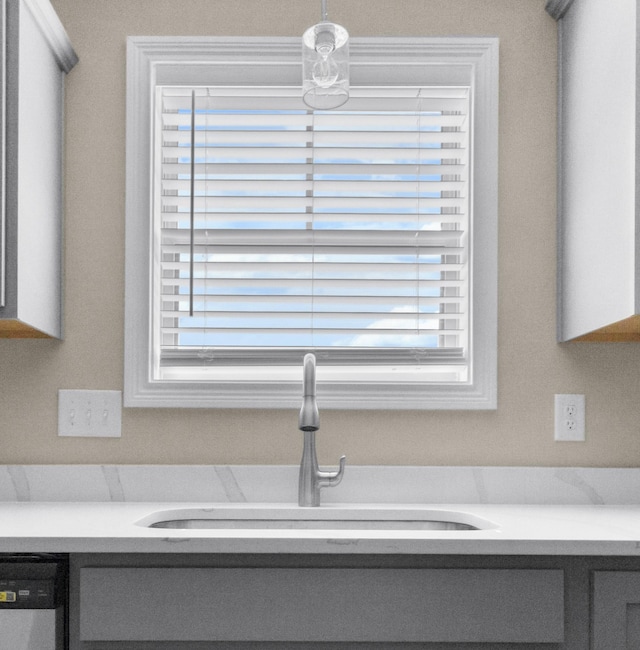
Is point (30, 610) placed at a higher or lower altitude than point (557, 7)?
lower

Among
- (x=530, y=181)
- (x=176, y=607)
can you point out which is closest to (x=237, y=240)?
(x=530, y=181)

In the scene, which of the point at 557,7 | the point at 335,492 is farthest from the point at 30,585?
the point at 557,7

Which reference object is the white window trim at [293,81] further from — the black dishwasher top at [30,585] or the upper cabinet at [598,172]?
the black dishwasher top at [30,585]

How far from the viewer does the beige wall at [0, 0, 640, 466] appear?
1.98 metres

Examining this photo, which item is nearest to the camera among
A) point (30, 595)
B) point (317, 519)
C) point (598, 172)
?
point (30, 595)

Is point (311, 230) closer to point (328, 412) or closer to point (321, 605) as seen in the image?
point (328, 412)

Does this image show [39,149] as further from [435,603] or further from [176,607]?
[435,603]

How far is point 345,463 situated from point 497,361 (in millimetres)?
515

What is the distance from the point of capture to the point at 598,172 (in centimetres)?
173

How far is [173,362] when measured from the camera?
2.06 m

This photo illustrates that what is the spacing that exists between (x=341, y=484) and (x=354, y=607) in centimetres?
60

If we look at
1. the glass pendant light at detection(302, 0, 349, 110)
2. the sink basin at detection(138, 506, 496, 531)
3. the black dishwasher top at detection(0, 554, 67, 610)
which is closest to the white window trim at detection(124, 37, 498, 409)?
the sink basin at detection(138, 506, 496, 531)

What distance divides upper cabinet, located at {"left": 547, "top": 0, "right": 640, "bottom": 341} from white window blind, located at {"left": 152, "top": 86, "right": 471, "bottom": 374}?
0.28 m

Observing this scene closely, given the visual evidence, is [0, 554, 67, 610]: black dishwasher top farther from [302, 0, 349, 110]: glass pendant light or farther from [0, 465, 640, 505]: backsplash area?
[302, 0, 349, 110]: glass pendant light
